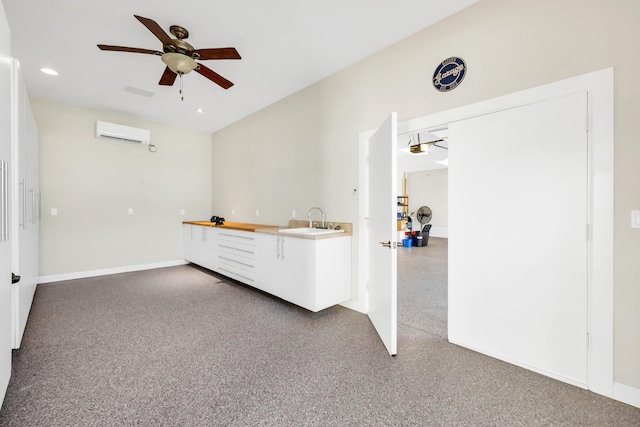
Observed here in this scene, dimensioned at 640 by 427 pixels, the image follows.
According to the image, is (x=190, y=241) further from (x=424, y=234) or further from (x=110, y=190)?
(x=424, y=234)

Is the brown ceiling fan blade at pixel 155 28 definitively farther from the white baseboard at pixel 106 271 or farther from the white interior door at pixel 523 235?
the white baseboard at pixel 106 271

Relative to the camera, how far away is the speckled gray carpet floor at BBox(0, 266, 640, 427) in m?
1.51

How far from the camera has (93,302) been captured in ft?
10.9

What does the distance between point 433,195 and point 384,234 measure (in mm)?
9138

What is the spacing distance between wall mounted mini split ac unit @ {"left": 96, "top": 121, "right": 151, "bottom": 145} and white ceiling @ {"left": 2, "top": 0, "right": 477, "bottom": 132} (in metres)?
0.64

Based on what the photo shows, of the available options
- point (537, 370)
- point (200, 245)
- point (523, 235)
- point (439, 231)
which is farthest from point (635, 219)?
point (439, 231)

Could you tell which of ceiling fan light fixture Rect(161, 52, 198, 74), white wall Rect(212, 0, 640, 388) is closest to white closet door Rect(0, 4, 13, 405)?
ceiling fan light fixture Rect(161, 52, 198, 74)

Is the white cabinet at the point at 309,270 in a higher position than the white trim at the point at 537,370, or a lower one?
higher

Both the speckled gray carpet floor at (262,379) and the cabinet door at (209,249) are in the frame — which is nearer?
the speckled gray carpet floor at (262,379)

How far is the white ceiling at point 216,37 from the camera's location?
7.21 feet

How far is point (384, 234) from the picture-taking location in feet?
7.58

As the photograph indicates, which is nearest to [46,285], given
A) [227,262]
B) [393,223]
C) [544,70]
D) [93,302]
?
[93,302]

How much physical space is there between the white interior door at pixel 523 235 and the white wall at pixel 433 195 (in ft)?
28.5

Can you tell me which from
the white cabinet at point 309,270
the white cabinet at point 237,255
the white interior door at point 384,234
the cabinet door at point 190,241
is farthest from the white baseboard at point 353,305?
the cabinet door at point 190,241
